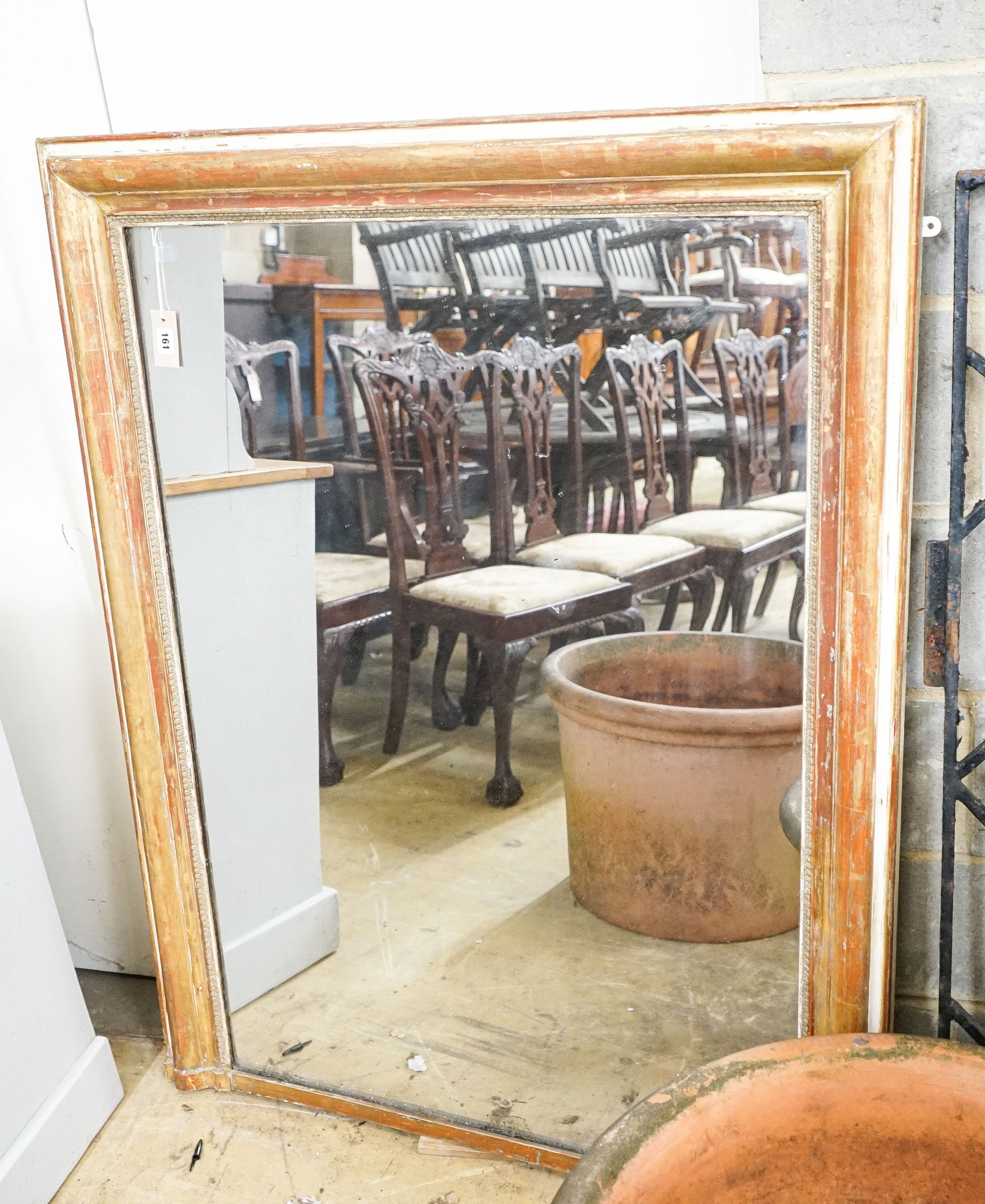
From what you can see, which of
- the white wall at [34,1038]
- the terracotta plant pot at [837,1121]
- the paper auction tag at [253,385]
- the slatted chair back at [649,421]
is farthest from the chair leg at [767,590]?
the white wall at [34,1038]

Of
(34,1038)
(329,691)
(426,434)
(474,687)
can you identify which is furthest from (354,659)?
(34,1038)

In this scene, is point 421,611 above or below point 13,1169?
above

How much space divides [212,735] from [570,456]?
66 centimetres

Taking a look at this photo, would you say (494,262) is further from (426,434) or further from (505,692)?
(505,692)

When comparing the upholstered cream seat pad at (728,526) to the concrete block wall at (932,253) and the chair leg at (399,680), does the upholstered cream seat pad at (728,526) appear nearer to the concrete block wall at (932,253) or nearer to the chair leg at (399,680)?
the concrete block wall at (932,253)

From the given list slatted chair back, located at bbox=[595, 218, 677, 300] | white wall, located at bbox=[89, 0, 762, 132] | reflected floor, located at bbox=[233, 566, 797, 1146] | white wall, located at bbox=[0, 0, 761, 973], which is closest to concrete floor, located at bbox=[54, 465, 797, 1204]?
reflected floor, located at bbox=[233, 566, 797, 1146]

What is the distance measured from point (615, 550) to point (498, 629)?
0.18 m

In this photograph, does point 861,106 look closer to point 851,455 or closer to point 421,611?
point 851,455

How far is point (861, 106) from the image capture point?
1.02 m

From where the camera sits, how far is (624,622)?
4.34ft

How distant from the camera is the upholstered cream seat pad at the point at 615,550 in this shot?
129 cm

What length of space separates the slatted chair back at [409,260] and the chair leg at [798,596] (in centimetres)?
49

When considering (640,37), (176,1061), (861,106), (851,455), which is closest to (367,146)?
(640,37)

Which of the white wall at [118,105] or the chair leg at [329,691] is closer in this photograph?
the white wall at [118,105]
